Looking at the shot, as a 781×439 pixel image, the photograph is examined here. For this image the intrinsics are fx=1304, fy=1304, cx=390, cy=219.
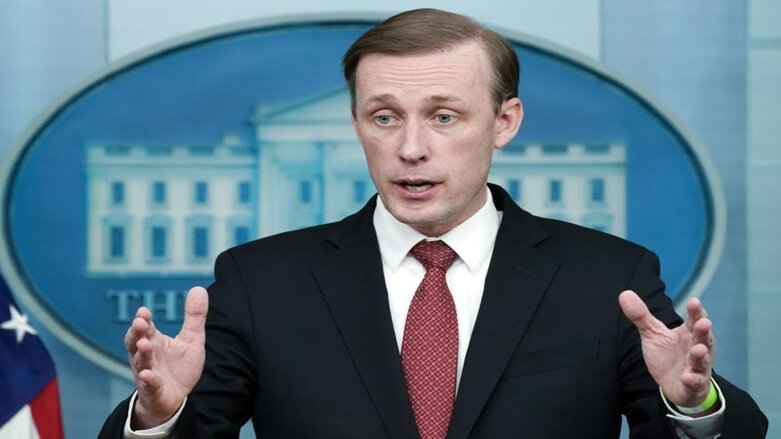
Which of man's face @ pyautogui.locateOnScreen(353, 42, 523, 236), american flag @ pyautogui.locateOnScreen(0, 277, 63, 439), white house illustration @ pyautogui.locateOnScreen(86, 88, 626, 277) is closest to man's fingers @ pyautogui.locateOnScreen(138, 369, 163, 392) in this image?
man's face @ pyautogui.locateOnScreen(353, 42, 523, 236)

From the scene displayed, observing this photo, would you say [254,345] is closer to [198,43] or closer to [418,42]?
[418,42]

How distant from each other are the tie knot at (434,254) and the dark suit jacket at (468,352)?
2.7 inches

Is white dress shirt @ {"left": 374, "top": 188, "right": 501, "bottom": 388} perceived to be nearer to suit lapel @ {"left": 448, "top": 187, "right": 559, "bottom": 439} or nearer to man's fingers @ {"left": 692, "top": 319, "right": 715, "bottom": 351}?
suit lapel @ {"left": 448, "top": 187, "right": 559, "bottom": 439}

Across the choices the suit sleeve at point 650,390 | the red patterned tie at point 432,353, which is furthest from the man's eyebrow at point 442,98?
the suit sleeve at point 650,390

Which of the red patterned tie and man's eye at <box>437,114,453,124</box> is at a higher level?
man's eye at <box>437,114,453,124</box>

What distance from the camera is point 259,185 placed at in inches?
121

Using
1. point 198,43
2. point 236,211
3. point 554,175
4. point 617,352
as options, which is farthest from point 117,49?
point 617,352

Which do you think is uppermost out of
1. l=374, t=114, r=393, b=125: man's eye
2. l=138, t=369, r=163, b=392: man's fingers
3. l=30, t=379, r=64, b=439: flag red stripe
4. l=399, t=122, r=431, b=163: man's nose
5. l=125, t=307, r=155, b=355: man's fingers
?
l=374, t=114, r=393, b=125: man's eye

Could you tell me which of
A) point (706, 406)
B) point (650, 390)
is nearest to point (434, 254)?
point (650, 390)

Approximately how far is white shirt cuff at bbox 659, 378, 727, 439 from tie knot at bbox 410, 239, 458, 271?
445 mm

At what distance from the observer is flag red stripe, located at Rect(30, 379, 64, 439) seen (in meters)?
2.72

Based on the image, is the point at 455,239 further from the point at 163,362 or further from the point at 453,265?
the point at 163,362

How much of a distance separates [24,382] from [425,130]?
1.14 meters

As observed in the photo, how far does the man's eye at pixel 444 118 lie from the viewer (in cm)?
210
